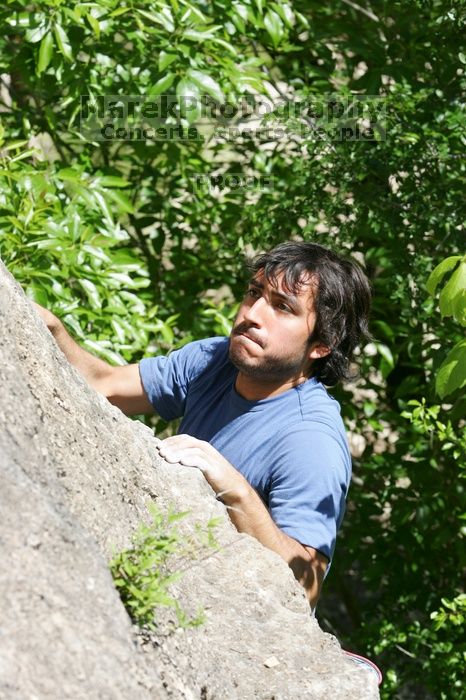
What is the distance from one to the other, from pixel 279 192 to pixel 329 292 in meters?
1.65

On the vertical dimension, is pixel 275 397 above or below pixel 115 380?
above

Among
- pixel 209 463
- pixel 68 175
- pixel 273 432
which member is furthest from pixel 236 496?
pixel 68 175

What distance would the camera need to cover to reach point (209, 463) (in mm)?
2443

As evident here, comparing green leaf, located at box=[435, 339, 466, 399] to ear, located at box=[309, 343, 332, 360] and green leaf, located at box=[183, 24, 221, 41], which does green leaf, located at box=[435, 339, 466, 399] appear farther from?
green leaf, located at box=[183, 24, 221, 41]

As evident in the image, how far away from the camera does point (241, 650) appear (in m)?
1.99

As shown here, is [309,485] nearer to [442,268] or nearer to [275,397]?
[275,397]

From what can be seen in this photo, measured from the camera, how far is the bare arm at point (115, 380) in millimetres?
3135

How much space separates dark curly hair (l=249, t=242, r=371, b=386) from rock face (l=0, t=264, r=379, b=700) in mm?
729

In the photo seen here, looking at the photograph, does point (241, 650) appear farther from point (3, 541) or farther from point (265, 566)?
point (3, 541)

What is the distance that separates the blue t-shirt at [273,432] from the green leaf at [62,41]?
121 cm

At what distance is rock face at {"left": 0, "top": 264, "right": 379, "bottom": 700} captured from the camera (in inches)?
57.4

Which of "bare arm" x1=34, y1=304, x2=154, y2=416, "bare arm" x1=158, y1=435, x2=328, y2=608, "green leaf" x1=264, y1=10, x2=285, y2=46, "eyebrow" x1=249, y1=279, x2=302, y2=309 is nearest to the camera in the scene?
"bare arm" x1=158, y1=435, x2=328, y2=608

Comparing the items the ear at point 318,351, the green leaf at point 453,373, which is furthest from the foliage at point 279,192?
the green leaf at point 453,373

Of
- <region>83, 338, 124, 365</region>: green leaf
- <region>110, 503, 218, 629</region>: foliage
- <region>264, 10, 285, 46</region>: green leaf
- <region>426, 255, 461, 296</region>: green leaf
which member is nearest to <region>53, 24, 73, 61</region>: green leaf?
<region>264, 10, 285, 46</region>: green leaf
